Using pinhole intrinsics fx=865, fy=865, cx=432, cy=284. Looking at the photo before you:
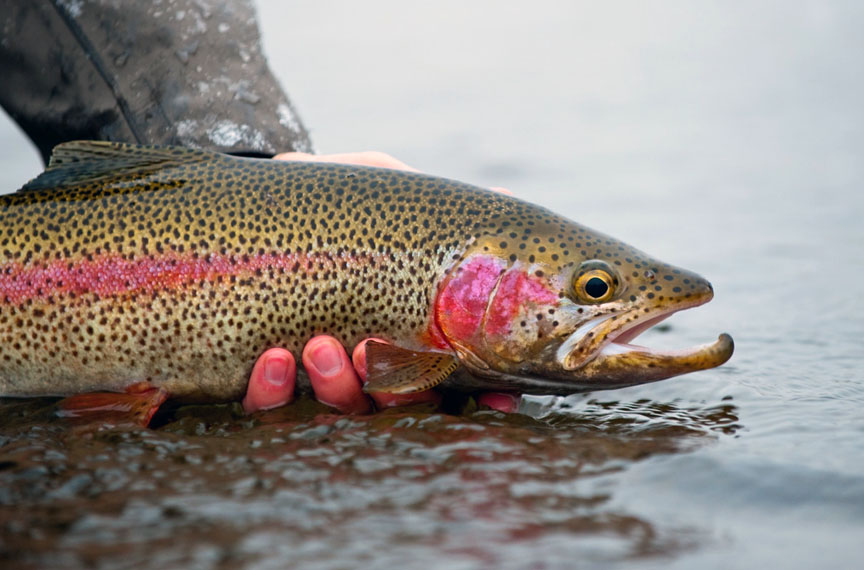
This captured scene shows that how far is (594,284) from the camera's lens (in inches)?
138

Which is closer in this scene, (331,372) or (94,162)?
(331,372)

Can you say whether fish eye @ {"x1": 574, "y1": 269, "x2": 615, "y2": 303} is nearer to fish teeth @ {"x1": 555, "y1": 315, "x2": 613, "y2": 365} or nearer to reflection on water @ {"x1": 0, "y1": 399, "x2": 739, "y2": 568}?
fish teeth @ {"x1": 555, "y1": 315, "x2": 613, "y2": 365}

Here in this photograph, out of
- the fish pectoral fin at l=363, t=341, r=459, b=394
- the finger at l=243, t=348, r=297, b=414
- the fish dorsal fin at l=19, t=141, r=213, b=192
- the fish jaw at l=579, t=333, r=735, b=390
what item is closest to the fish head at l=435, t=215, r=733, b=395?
the fish jaw at l=579, t=333, r=735, b=390

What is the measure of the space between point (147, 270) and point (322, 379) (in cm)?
87

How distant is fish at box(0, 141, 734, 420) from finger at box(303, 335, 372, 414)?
0.08 metres

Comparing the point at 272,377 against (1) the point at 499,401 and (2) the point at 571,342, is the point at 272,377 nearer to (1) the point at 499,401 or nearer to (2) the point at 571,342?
(1) the point at 499,401

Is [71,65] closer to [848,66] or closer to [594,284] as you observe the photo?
[594,284]

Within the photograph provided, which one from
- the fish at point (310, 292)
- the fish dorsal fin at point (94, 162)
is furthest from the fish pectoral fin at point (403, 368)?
the fish dorsal fin at point (94, 162)

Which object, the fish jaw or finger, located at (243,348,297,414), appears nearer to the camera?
the fish jaw

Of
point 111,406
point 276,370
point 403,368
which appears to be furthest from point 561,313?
point 111,406

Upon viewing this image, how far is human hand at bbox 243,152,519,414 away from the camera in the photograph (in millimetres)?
3547

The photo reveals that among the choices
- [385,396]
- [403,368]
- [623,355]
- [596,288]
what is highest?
[596,288]

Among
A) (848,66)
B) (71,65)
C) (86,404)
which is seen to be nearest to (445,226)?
(86,404)

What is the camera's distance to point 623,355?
3465 mm
